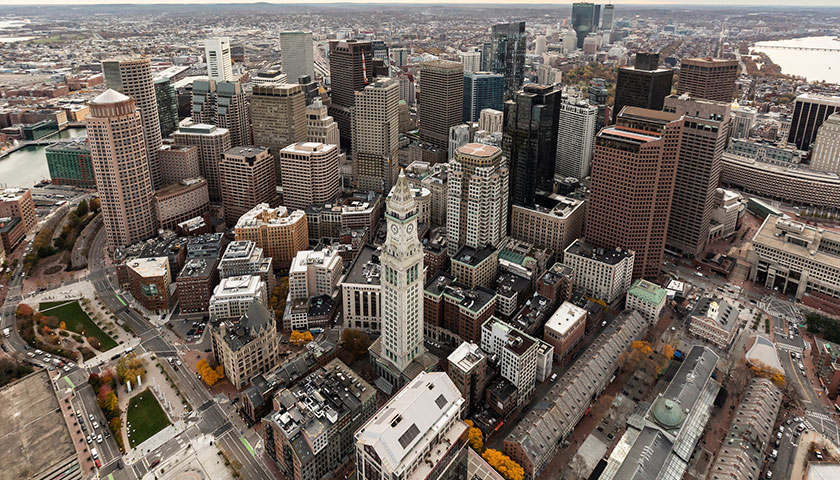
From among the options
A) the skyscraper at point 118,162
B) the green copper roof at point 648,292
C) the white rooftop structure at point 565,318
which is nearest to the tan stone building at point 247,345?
the white rooftop structure at point 565,318

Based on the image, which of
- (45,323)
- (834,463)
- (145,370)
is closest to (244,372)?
(145,370)

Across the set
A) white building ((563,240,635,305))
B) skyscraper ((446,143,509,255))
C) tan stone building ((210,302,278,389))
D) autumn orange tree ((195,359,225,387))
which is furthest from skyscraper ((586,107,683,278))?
autumn orange tree ((195,359,225,387))

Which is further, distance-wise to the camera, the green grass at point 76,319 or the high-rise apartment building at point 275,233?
the high-rise apartment building at point 275,233

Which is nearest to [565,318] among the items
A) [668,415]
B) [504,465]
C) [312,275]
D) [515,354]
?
[515,354]

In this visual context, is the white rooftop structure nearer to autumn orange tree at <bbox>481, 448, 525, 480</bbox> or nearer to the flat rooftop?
autumn orange tree at <bbox>481, 448, 525, 480</bbox>

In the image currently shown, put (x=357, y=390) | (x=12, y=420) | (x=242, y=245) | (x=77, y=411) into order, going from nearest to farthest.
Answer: (x=12, y=420), (x=357, y=390), (x=77, y=411), (x=242, y=245)

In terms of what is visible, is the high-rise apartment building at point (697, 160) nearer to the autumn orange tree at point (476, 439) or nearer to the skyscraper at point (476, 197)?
the skyscraper at point (476, 197)

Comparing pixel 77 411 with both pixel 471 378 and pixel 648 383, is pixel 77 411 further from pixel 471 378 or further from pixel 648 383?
pixel 648 383

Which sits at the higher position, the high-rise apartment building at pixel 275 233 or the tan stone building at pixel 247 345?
the high-rise apartment building at pixel 275 233
